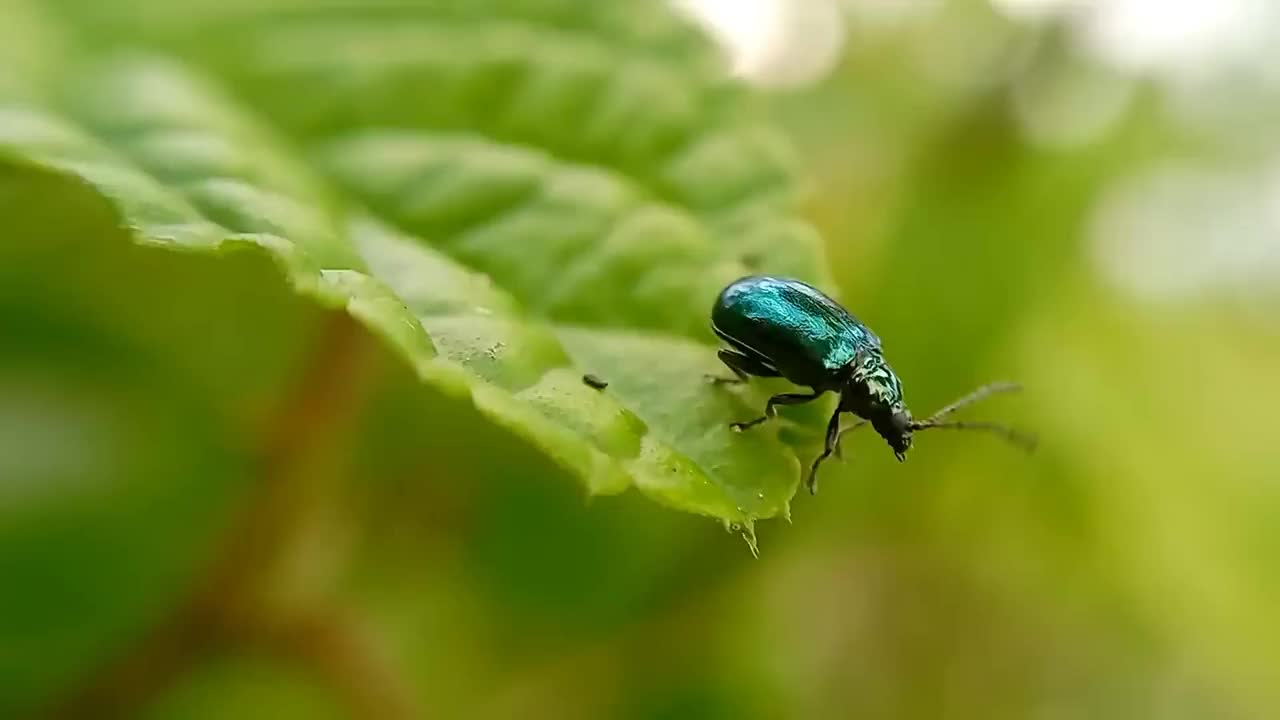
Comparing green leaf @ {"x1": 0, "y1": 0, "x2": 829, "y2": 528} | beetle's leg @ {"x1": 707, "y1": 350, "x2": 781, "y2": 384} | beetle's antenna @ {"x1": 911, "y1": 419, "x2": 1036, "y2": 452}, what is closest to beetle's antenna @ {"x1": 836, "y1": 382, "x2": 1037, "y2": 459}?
beetle's antenna @ {"x1": 911, "y1": 419, "x2": 1036, "y2": 452}

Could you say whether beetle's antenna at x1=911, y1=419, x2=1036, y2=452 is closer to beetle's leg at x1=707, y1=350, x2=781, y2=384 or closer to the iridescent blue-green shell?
the iridescent blue-green shell

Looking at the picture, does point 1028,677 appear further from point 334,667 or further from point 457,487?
point 334,667

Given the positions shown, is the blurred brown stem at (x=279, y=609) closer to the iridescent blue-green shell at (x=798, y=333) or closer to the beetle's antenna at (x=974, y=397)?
the iridescent blue-green shell at (x=798, y=333)

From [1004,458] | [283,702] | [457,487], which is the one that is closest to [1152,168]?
[1004,458]

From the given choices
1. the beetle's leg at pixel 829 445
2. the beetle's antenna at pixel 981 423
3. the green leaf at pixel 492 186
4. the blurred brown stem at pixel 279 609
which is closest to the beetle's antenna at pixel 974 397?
the beetle's antenna at pixel 981 423

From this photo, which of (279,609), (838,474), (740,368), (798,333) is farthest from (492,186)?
(838,474)

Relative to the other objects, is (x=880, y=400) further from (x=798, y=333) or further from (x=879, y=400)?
(x=798, y=333)
